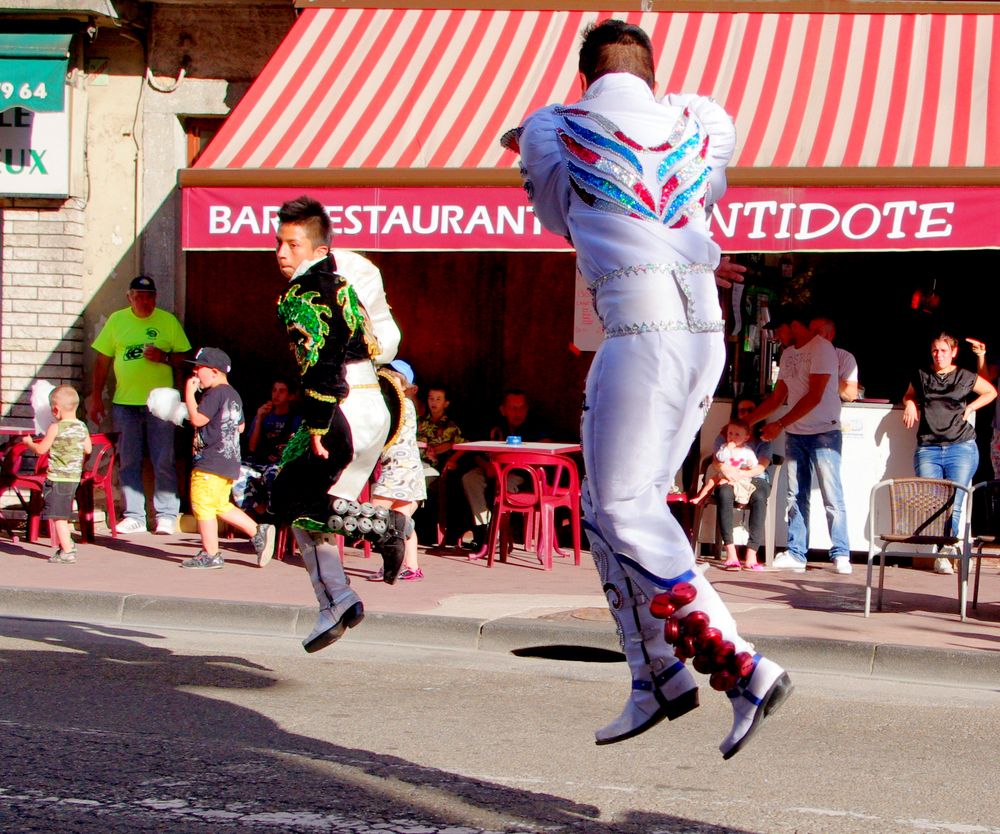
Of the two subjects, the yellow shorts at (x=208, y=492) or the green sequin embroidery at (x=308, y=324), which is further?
the yellow shorts at (x=208, y=492)

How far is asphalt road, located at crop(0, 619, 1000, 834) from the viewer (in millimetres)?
4457

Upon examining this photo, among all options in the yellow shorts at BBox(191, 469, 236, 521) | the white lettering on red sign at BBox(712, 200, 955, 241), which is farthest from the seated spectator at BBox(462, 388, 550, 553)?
the white lettering on red sign at BBox(712, 200, 955, 241)

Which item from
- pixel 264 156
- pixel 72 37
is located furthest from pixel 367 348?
pixel 72 37

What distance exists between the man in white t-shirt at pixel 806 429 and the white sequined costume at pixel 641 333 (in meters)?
6.93

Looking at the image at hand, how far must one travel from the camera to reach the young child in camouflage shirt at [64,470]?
34.4ft

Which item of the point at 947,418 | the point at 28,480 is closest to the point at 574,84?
the point at 947,418

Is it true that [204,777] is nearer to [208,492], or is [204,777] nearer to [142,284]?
[208,492]

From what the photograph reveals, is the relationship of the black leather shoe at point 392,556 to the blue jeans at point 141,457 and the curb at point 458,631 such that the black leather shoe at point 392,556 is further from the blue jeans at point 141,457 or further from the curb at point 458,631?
the blue jeans at point 141,457

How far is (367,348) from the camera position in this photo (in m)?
6.03

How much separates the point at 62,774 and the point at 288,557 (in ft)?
21.0

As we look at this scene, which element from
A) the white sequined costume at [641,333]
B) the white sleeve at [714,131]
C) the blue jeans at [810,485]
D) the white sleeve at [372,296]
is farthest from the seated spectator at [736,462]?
the white sequined costume at [641,333]

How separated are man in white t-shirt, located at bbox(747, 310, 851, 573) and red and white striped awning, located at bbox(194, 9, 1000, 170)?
1.40 meters

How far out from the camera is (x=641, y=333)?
4.16m

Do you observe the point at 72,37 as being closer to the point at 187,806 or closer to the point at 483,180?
the point at 483,180
